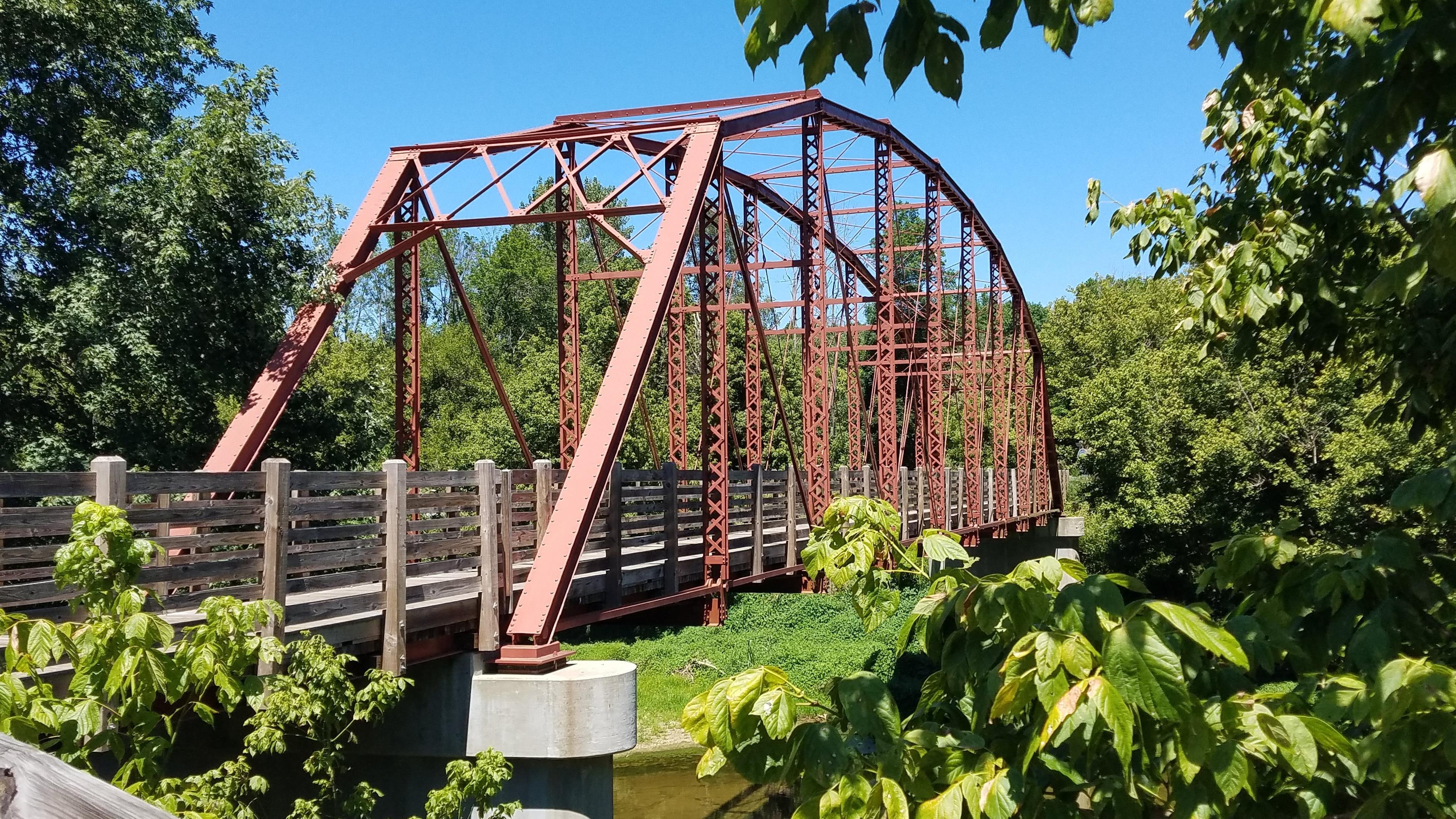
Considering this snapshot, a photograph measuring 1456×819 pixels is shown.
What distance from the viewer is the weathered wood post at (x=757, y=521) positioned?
15.8 meters

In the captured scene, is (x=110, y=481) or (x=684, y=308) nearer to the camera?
(x=110, y=481)

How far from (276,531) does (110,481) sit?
1.26 m

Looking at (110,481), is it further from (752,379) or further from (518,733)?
(752,379)

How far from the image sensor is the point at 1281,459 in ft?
103

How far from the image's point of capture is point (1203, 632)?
217 centimetres

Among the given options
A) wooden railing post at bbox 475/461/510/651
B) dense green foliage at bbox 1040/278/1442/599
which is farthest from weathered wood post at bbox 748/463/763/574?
dense green foliage at bbox 1040/278/1442/599

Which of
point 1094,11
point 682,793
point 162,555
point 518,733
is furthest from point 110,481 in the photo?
point 682,793

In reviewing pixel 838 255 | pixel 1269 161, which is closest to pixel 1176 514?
pixel 838 255

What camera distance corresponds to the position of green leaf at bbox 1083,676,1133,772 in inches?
76.6

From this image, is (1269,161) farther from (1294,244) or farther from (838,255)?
(838,255)

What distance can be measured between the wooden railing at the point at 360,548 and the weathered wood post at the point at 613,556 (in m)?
0.02

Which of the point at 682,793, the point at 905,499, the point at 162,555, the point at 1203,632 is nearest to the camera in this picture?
the point at 1203,632

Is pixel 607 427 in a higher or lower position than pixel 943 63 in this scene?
lower

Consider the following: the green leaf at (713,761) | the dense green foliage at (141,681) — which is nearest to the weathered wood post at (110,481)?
the dense green foliage at (141,681)
